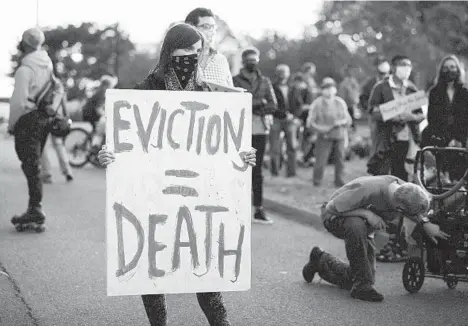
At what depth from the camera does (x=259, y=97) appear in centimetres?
985

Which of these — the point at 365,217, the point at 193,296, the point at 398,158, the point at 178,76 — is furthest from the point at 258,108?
the point at 178,76

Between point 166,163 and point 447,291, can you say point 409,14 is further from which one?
point 166,163

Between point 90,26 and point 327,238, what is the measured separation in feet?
264

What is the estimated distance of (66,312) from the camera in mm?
5746

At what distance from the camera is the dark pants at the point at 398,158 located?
9531mm

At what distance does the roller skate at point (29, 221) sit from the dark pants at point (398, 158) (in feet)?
12.3

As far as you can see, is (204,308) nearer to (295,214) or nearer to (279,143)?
(295,214)

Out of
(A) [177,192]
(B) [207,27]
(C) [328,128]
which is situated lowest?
(C) [328,128]

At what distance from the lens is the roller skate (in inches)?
348

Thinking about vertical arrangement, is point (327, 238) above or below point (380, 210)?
below

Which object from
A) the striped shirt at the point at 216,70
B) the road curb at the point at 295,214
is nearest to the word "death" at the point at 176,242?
the striped shirt at the point at 216,70

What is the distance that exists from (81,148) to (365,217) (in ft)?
37.3

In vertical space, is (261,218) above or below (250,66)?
below

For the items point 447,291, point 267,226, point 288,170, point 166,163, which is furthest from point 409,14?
point 166,163
